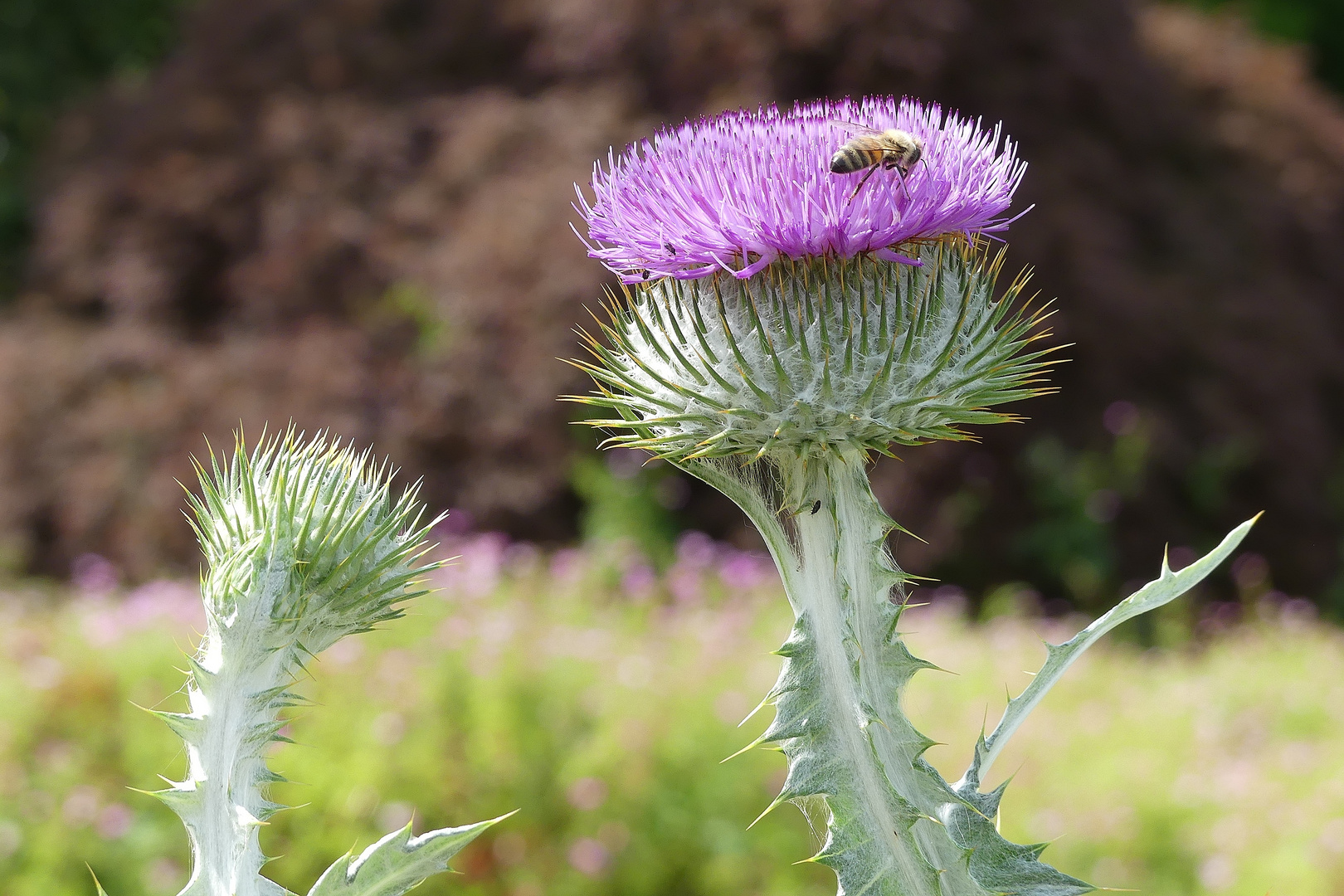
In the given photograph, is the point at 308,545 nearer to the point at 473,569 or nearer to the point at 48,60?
the point at 473,569

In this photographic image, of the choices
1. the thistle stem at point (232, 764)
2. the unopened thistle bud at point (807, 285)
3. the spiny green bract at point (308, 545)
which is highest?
the unopened thistle bud at point (807, 285)

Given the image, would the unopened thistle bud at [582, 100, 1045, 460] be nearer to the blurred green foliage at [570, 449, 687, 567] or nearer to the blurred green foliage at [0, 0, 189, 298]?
the blurred green foliage at [570, 449, 687, 567]

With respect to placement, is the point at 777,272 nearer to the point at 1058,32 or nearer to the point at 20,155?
the point at 1058,32

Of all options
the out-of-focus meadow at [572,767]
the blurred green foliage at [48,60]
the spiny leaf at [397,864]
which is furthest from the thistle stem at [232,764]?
the blurred green foliage at [48,60]

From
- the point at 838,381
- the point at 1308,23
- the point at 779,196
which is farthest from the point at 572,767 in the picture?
the point at 1308,23

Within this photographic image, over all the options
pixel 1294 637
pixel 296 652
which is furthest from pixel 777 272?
pixel 1294 637

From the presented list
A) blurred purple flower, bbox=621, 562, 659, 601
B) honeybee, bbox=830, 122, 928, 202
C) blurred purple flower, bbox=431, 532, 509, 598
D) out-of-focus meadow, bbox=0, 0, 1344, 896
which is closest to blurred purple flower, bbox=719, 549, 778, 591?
out-of-focus meadow, bbox=0, 0, 1344, 896

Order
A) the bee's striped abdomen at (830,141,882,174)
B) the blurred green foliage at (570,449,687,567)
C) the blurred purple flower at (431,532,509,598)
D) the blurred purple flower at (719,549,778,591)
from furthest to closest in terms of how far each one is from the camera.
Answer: the blurred green foliage at (570,449,687,567)
the blurred purple flower at (719,549,778,591)
the blurred purple flower at (431,532,509,598)
the bee's striped abdomen at (830,141,882,174)

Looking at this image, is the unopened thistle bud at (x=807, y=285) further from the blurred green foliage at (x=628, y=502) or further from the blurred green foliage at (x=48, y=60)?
the blurred green foliage at (x=48, y=60)
